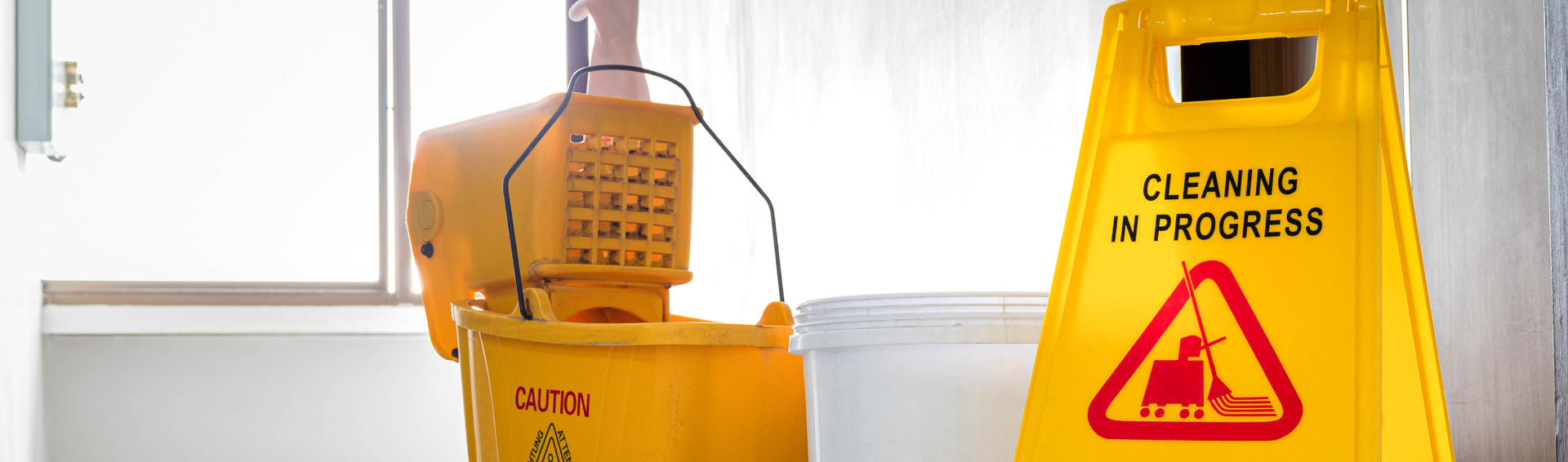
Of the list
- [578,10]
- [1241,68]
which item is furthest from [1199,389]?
[578,10]

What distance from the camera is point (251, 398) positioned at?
2771mm

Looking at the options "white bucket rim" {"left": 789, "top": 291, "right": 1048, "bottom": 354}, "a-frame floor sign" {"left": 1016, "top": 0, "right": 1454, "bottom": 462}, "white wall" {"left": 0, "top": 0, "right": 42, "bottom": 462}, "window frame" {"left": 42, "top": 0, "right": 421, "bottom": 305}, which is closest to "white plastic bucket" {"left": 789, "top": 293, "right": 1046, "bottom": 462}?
"white bucket rim" {"left": 789, "top": 291, "right": 1048, "bottom": 354}

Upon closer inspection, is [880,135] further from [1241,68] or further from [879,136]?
[1241,68]

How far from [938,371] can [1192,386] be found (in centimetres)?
25

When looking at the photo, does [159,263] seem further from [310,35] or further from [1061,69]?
[1061,69]

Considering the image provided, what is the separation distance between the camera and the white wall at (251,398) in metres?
2.66

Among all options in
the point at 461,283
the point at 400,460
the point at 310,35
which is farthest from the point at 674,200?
the point at 310,35

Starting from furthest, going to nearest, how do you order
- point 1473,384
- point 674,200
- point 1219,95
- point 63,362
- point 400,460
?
point 400,460 < point 63,362 < point 674,200 < point 1219,95 < point 1473,384

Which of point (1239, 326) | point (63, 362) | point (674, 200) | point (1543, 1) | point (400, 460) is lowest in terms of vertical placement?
point (400, 460)

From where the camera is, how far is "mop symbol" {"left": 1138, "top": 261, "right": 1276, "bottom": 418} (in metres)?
0.74

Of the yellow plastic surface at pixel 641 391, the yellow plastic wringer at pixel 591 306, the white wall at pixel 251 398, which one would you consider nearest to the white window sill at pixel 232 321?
the white wall at pixel 251 398

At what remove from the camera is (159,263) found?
288 cm

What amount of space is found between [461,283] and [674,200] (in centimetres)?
33

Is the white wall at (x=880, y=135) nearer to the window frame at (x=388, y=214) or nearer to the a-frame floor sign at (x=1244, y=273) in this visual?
the a-frame floor sign at (x=1244, y=273)
